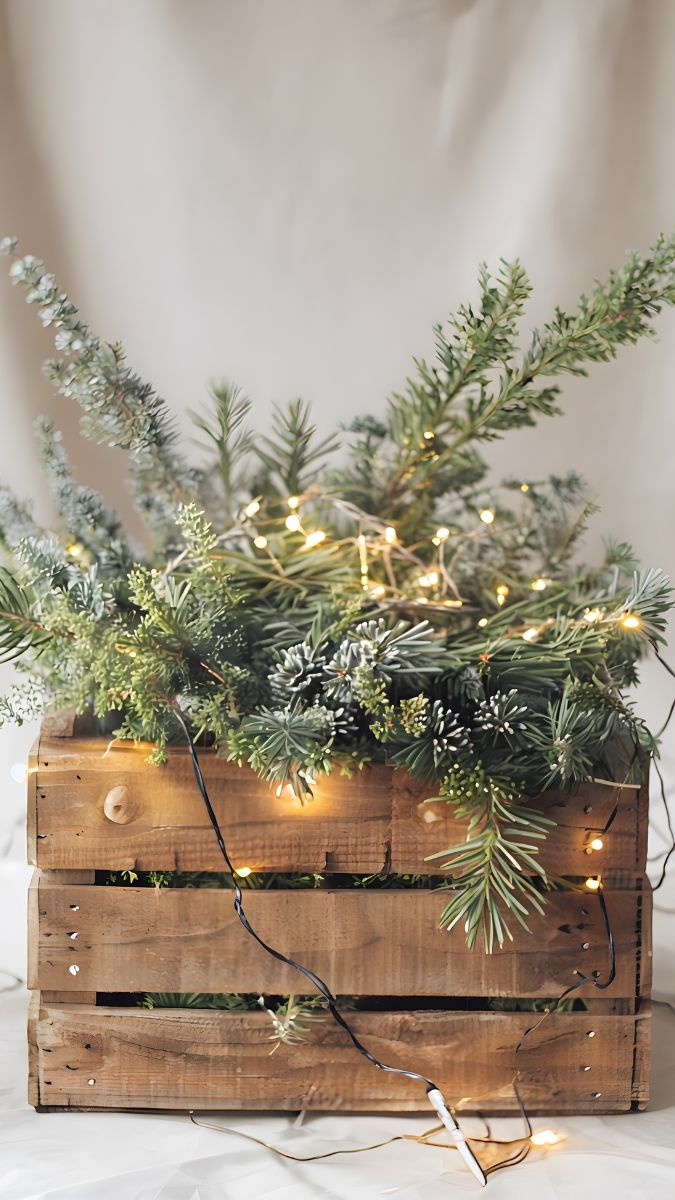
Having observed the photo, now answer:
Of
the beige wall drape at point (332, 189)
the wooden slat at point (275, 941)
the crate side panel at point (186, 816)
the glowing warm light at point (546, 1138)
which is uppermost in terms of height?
the beige wall drape at point (332, 189)

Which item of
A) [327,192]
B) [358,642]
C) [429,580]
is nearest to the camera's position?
[358,642]

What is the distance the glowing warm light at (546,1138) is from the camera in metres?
0.73

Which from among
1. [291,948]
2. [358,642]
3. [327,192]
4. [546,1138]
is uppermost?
[327,192]

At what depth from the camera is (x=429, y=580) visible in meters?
0.92

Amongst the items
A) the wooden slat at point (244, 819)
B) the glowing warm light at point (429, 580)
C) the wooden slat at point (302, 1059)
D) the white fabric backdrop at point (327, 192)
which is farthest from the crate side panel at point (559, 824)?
the white fabric backdrop at point (327, 192)

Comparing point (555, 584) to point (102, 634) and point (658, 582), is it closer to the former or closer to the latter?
point (658, 582)

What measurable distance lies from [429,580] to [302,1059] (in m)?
→ 0.42

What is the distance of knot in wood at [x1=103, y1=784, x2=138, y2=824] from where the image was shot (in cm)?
73

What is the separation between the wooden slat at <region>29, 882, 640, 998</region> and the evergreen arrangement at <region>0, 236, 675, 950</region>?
3 cm

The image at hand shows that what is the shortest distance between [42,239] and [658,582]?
851 mm

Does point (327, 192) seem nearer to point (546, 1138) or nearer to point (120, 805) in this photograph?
point (120, 805)

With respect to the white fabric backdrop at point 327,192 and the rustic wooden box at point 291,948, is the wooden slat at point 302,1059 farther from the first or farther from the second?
the white fabric backdrop at point 327,192

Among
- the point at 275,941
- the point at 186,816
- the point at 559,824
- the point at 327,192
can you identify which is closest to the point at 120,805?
the point at 186,816

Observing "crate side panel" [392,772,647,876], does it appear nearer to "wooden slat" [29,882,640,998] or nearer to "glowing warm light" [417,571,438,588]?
"wooden slat" [29,882,640,998]
